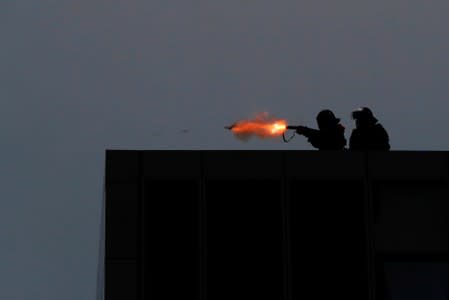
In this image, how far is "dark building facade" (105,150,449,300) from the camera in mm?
25375

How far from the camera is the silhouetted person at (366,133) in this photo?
25422 mm

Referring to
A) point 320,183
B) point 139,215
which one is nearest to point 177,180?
point 139,215

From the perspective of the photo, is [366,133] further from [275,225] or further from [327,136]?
[275,225]

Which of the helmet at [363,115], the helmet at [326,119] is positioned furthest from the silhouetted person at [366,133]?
the helmet at [326,119]

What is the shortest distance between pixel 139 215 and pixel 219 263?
5.69 feet

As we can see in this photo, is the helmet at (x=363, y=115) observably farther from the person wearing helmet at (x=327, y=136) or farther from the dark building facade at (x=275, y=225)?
the dark building facade at (x=275, y=225)

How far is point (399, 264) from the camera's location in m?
25.8

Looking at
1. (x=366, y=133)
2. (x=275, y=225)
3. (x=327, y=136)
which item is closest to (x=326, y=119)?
(x=327, y=136)

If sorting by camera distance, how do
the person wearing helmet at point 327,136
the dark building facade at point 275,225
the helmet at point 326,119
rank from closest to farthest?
the helmet at point 326,119
the dark building facade at point 275,225
the person wearing helmet at point 327,136

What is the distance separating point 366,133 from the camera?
25719mm

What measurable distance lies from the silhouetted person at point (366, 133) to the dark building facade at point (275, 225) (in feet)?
0.69

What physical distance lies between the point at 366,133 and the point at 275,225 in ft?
7.91

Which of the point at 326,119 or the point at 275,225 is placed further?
the point at 275,225

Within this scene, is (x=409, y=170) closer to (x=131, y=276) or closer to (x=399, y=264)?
(x=399, y=264)
